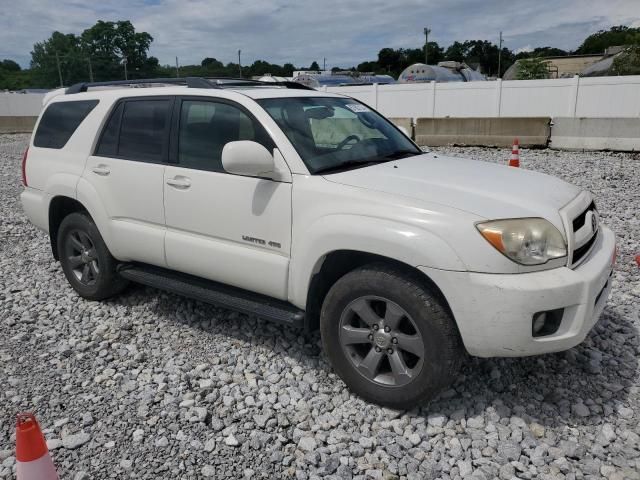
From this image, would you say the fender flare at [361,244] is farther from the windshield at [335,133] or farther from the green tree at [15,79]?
the green tree at [15,79]

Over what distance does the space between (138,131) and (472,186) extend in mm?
2615

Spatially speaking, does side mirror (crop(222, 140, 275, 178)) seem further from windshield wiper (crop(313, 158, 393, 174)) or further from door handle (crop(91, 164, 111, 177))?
door handle (crop(91, 164, 111, 177))

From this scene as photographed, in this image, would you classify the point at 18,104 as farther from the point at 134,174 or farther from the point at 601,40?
the point at 601,40

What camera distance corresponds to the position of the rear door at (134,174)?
4008 mm

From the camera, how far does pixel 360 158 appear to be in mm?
3629

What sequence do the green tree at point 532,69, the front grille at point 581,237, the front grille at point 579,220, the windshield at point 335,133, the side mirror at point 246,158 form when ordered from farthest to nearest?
1. the green tree at point 532,69
2. the windshield at point 335,133
3. the side mirror at point 246,158
4. the front grille at point 579,220
5. the front grille at point 581,237

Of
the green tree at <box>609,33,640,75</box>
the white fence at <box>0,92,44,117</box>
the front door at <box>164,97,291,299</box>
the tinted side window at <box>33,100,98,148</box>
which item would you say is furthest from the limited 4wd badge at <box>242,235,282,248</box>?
the white fence at <box>0,92,44,117</box>

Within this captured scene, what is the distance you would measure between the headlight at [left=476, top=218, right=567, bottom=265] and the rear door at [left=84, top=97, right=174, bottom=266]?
7.87ft

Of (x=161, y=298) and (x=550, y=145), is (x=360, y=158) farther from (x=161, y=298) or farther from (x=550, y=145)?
(x=550, y=145)

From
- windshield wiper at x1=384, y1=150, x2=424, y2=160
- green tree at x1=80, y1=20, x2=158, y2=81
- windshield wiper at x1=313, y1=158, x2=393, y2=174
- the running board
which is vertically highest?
green tree at x1=80, y1=20, x2=158, y2=81

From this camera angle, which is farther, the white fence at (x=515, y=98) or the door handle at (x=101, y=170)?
the white fence at (x=515, y=98)

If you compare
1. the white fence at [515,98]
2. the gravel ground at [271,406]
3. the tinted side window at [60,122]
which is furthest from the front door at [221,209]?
the white fence at [515,98]

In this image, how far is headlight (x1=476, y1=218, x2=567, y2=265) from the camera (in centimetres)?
267

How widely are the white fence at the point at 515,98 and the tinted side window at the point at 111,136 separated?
16.5 m
